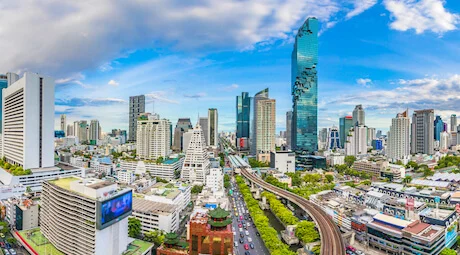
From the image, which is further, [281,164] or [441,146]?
[441,146]

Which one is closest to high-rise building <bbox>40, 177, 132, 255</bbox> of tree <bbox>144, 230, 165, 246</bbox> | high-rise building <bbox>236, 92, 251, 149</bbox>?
tree <bbox>144, 230, 165, 246</bbox>

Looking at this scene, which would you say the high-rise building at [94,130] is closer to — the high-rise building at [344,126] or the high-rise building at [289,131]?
the high-rise building at [289,131]

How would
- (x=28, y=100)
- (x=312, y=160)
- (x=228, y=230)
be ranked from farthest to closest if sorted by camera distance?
(x=312, y=160), (x=28, y=100), (x=228, y=230)

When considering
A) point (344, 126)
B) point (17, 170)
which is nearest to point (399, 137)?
point (344, 126)

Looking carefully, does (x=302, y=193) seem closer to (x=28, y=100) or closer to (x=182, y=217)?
(x=182, y=217)

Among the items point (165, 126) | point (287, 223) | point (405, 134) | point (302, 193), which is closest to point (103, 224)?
point (287, 223)

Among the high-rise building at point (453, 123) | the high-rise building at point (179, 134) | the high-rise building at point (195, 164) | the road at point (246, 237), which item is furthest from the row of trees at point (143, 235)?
the high-rise building at point (453, 123)
